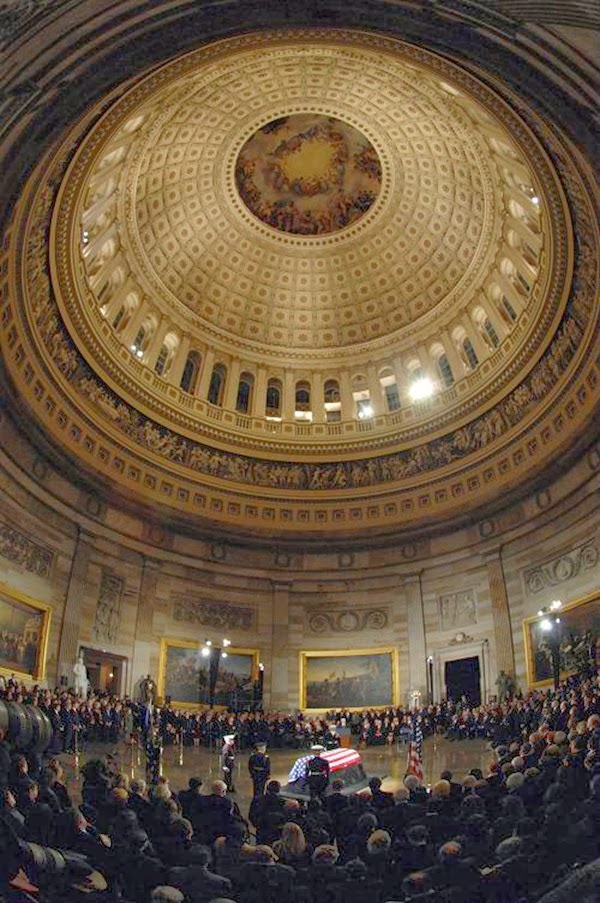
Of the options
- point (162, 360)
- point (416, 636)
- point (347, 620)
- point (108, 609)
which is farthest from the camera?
point (162, 360)

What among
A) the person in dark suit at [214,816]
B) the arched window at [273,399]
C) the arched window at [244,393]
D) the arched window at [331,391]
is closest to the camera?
the person in dark suit at [214,816]

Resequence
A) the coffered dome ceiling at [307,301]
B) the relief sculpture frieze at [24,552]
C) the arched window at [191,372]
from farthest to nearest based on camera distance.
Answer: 1. the arched window at [191,372]
2. the coffered dome ceiling at [307,301]
3. the relief sculpture frieze at [24,552]

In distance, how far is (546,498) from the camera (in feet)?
94.3

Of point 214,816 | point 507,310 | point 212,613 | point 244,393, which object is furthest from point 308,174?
point 214,816

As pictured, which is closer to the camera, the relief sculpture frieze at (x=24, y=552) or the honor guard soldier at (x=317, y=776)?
the honor guard soldier at (x=317, y=776)

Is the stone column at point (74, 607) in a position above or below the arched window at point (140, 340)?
below

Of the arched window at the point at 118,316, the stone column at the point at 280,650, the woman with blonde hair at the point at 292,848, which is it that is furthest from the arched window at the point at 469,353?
the woman with blonde hair at the point at 292,848

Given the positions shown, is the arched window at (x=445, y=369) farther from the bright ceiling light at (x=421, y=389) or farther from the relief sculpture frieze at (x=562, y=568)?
the relief sculpture frieze at (x=562, y=568)

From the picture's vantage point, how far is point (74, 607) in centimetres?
2731

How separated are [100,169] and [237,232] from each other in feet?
32.0

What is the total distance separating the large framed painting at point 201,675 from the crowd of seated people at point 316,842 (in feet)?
67.2

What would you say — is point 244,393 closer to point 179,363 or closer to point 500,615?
point 179,363

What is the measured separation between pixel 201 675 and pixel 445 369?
19.3 meters

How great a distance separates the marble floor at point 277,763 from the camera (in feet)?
54.0
